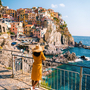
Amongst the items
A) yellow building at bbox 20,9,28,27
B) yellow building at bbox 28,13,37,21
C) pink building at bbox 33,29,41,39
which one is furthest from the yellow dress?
yellow building at bbox 28,13,37,21

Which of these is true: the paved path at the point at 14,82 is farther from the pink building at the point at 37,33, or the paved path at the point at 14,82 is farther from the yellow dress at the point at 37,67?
the pink building at the point at 37,33

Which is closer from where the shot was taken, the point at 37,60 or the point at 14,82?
the point at 37,60

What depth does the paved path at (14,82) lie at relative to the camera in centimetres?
353

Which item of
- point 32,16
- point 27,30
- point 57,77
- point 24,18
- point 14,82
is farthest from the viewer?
point 24,18

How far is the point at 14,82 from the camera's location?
3.88 meters

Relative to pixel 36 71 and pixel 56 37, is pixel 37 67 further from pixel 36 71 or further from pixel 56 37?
pixel 56 37

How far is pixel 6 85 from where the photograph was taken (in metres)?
3.63

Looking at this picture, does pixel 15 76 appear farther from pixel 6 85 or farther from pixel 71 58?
pixel 71 58

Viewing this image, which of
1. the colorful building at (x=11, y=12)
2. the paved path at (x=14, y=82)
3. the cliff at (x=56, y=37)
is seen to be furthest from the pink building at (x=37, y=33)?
the paved path at (x=14, y=82)

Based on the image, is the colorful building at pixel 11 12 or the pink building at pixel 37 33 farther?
the colorful building at pixel 11 12

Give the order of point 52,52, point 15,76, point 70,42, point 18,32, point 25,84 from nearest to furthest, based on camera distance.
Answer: point 25,84
point 15,76
point 52,52
point 18,32
point 70,42

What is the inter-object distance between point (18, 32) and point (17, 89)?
4214 cm

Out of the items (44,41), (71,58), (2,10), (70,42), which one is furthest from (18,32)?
(70,42)

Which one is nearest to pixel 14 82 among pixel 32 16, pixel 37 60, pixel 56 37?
pixel 37 60
